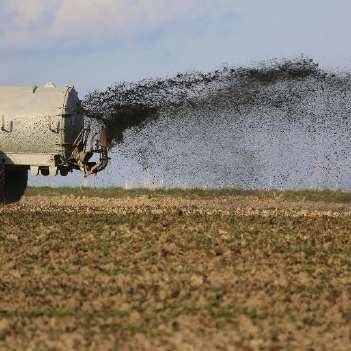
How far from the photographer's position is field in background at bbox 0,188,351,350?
998cm

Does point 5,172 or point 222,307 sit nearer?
point 222,307

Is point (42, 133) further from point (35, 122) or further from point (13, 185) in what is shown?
point (13, 185)

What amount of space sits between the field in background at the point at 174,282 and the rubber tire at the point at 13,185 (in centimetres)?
410

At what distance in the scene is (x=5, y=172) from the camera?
2808 cm

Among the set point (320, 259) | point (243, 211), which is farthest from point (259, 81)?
point (320, 259)

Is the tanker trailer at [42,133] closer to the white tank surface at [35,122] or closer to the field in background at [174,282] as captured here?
the white tank surface at [35,122]

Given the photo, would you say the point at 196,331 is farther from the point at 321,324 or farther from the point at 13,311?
the point at 13,311

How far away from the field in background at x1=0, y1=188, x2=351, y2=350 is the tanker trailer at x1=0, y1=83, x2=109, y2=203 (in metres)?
2.48

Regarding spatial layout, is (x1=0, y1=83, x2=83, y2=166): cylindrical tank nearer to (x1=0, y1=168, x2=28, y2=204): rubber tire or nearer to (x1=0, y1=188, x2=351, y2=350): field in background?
(x1=0, y1=168, x2=28, y2=204): rubber tire

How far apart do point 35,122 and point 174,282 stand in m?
14.2

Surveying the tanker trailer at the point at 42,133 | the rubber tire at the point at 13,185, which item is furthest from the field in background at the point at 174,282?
the rubber tire at the point at 13,185

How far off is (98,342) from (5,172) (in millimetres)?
19035

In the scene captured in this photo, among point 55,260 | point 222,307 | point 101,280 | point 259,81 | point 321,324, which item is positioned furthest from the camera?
point 259,81

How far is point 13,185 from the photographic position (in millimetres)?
29234
